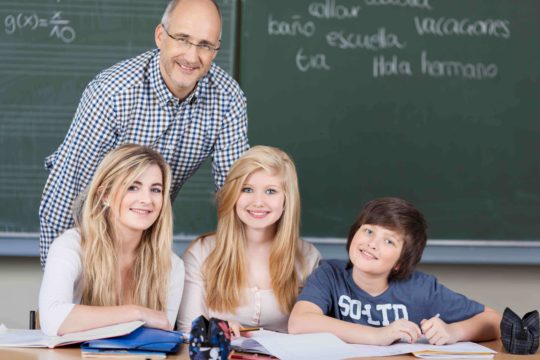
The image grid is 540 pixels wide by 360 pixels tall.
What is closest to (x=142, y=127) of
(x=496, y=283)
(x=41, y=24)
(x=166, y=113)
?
(x=166, y=113)

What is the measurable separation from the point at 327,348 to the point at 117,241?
795 mm

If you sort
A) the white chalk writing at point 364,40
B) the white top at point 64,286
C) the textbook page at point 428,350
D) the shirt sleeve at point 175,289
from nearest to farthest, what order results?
1. the textbook page at point 428,350
2. the white top at point 64,286
3. the shirt sleeve at point 175,289
4. the white chalk writing at point 364,40

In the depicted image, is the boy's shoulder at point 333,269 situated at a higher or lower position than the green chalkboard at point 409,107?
lower

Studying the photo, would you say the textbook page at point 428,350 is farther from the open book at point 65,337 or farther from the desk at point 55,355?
the open book at point 65,337

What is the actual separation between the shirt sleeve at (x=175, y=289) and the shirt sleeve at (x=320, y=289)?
367mm

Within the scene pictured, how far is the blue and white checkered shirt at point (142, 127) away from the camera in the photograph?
3.02 m

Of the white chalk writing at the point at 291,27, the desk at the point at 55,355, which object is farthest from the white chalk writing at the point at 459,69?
the desk at the point at 55,355

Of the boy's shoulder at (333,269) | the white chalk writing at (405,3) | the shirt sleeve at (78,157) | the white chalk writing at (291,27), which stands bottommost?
the boy's shoulder at (333,269)

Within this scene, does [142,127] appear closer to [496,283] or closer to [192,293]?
[192,293]

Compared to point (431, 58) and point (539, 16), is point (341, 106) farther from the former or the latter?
point (539, 16)

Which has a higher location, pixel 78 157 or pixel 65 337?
pixel 78 157

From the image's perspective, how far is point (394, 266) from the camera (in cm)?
273

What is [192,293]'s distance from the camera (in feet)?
9.23

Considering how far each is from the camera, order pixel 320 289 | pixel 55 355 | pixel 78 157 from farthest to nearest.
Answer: pixel 78 157 < pixel 320 289 < pixel 55 355
